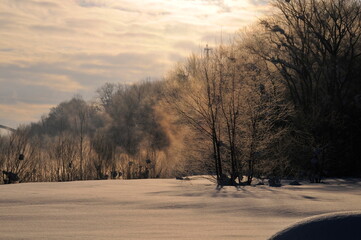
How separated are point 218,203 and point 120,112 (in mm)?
38759

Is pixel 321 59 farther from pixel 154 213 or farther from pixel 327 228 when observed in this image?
pixel 327 228

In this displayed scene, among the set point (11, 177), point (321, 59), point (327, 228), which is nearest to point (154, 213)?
point (327, 228)

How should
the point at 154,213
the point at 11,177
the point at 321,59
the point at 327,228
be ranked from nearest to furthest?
the point at 327,228 < the point at 154,213 < the point at 11,177 < the point at 321,59

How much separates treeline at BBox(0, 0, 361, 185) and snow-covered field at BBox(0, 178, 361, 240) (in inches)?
112

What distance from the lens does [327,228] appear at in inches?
133

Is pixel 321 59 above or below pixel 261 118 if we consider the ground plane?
above

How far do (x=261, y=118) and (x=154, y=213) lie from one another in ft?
21.8

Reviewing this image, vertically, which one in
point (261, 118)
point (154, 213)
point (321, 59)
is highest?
point (321, 59)

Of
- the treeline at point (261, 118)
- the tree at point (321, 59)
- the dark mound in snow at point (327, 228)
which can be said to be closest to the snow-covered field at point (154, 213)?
the dark mound in snow at point (327, 228)

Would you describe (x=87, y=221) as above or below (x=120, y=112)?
below

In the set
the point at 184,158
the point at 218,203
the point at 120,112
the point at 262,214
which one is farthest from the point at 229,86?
the point at 120,112

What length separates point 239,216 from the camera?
679 centimetres

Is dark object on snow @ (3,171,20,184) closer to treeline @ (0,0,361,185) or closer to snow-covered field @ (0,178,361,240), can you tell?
treeline @ (0,0,361,185)

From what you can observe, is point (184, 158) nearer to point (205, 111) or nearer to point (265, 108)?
point (205, 111)
